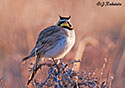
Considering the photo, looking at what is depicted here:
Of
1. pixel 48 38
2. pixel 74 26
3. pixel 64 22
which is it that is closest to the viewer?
pixel 48 38

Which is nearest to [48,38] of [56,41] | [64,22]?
[56,41]

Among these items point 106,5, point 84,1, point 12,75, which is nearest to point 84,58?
point 12,75

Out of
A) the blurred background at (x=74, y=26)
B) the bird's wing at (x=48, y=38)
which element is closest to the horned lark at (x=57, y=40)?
the bird's wing at (x=48, y=38)

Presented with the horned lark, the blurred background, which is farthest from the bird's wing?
the blurred background

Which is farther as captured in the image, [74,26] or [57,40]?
[74,26]

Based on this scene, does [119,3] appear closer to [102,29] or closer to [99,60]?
[102,29]

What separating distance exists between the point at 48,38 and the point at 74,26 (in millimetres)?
3512

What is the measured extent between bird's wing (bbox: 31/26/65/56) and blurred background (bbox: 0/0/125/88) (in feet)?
2.01

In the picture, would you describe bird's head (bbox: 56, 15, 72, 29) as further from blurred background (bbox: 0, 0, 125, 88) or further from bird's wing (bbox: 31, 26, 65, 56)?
blurred background (bbox: 0, 0, 125, 88)

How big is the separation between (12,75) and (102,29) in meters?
3.89

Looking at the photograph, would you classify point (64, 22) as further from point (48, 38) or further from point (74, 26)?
point (74, 26)

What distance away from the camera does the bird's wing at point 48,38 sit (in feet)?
17.2

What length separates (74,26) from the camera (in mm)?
8852

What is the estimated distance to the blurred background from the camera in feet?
22.1
